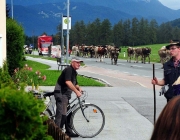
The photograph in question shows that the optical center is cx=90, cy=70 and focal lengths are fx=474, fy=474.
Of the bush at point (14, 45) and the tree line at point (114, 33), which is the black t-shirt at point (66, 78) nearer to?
the bush at point (14, 45)

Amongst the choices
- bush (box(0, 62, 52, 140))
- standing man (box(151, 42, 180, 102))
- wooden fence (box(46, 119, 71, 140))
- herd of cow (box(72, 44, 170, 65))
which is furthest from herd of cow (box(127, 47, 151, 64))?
bush (box(0, 62, 52, 140))

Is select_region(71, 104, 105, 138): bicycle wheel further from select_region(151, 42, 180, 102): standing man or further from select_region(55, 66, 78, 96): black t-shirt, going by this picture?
select_region(151, 42, 180, 102): standing man

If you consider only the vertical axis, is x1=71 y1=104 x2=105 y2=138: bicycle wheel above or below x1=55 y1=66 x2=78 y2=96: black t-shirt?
below

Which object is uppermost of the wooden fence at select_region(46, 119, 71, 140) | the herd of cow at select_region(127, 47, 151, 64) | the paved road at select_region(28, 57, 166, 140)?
the wooden fence at select_region(46, 119, 71, 140)

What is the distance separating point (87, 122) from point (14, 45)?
1218 cm

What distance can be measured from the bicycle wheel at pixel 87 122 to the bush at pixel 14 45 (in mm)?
11814

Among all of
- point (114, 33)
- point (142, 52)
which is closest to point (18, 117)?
point (142, 52)

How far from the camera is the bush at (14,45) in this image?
67.3 ft

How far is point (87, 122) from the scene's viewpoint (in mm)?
9117

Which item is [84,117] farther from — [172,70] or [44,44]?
[44,44]

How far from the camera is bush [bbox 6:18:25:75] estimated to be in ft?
67.3

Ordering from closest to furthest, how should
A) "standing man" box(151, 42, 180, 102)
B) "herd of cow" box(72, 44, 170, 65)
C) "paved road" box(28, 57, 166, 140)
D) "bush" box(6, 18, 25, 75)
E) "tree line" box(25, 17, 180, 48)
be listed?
1. "standing man" box(151, 42, 180, 102)
2. "paved road" box(28, 57, 166, 140)
3. "bush" box(6, 18, 25, 75)
4. "herd of cow" box(72, 44, 170, 65)
5. "tree line" box(25, 17, 180, 48)

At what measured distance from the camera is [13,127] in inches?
149

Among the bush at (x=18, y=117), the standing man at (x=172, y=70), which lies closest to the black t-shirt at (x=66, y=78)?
the standing man at (x=172, y=70)
